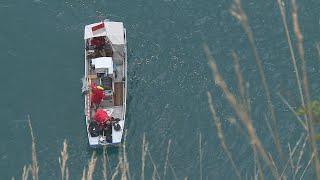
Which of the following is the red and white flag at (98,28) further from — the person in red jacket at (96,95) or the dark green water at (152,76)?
the person in red jacket at (96,95)

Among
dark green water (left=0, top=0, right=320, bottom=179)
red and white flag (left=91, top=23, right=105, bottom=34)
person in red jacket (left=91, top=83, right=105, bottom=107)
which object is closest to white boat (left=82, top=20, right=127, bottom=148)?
red and white flag (left=91, top=23, right=105, bottom=34)

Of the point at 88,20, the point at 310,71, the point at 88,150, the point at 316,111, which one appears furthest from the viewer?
the point at 88,20

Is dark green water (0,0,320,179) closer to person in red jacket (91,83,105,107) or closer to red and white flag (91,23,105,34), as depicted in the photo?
red and white flag (91,23,105,34)

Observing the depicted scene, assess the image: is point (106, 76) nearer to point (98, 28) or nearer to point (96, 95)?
point (96, 95)

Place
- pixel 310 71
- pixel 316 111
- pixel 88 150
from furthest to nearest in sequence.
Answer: pixel 310 71 → pixel 88 150 → pixel 316 111

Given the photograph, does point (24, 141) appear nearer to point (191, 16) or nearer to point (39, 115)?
point (39, 115)

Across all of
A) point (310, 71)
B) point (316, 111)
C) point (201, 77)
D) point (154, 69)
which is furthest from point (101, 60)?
point (316, 111)
